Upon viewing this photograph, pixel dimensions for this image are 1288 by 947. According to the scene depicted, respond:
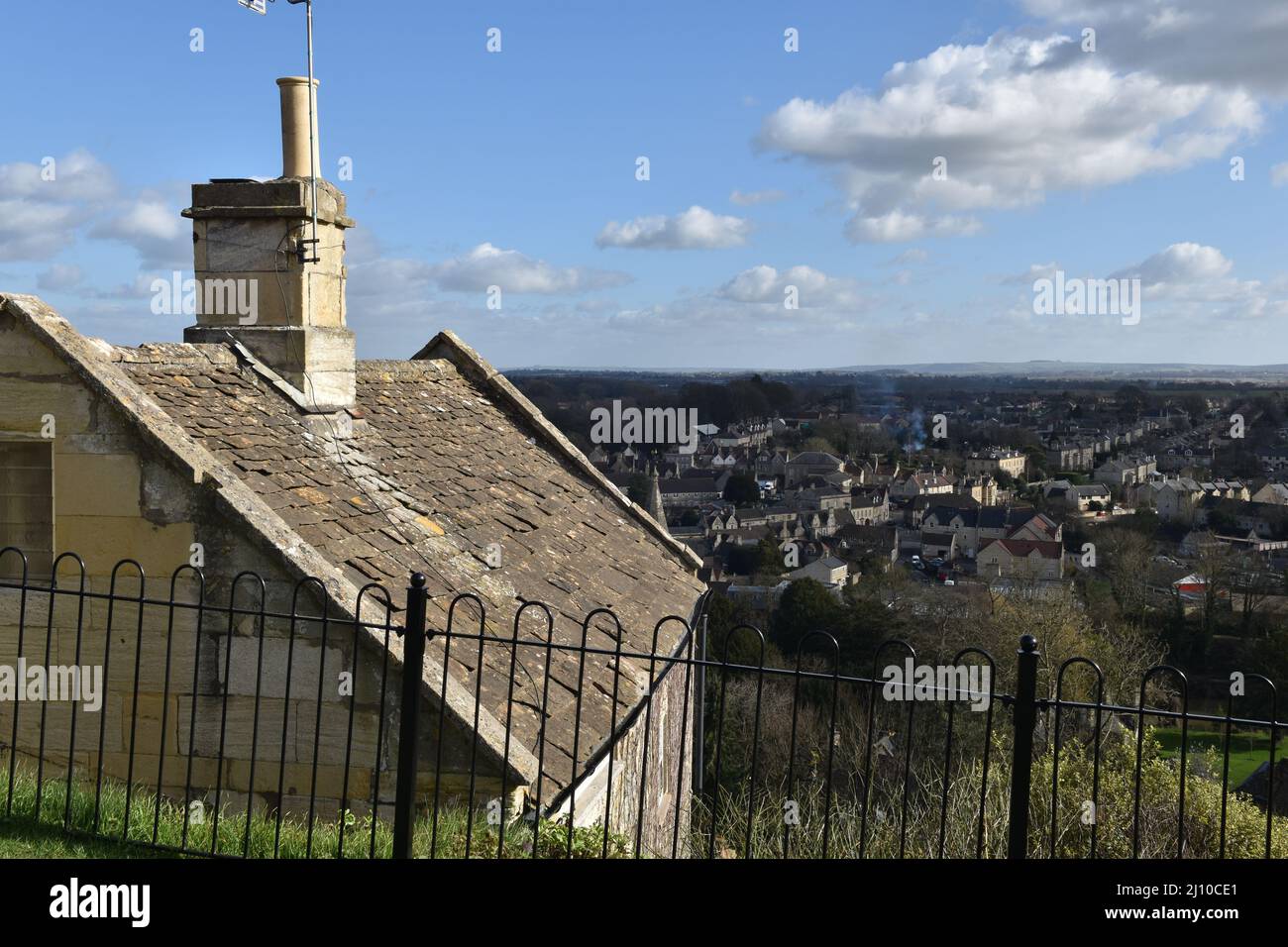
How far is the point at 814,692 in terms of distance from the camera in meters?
37.5

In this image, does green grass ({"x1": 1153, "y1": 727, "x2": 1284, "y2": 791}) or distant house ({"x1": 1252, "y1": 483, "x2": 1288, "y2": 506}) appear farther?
distant house ({"x1": 1252, "y1": 483, "x2": 1288, "y2": 506})

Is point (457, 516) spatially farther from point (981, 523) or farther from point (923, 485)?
point (923, 485)

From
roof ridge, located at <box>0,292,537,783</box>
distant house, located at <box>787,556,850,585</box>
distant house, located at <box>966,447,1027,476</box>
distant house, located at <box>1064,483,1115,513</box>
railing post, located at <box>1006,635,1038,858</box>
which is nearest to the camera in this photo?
railing post, located at <box>1006,635,1038,858</box>

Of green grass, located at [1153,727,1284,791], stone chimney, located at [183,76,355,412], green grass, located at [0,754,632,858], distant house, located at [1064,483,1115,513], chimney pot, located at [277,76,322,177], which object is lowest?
green grass, located at [1153,727,1284,791]

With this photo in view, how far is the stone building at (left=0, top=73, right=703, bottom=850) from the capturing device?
6789 millimetres

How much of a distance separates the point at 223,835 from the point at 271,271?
588 cm

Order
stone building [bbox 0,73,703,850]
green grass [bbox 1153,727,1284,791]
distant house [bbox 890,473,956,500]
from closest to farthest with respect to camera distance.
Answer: stone building [bbox 0,73,703,850] < green grass [bbox 1153,727,1284,791] < distant house [bbox 890,473,956,500]

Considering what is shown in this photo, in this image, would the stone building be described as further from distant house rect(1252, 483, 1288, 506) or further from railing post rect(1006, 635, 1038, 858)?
distant house rect(1252, 483, 1288, 506)

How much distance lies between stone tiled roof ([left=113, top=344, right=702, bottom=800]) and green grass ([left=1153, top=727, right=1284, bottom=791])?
2615 centimetres

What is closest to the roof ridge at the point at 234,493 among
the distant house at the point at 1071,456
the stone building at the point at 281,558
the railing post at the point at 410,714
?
the stone building at the point at 281,558

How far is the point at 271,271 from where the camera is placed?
34.1 feet

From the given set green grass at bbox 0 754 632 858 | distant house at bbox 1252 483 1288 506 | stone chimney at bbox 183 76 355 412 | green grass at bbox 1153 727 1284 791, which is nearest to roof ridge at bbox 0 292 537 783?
green grass at bbox 0 754 632 858
